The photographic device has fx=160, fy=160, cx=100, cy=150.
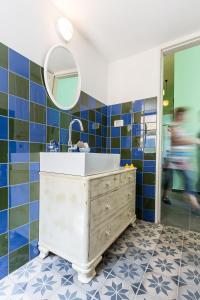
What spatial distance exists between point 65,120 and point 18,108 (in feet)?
1.59

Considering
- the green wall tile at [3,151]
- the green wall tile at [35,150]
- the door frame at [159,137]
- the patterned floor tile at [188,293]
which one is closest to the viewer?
the patterned floor tile at [188,293]

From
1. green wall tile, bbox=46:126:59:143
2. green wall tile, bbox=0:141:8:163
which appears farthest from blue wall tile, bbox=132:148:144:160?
green wall tile, bbox=0:141:8:163

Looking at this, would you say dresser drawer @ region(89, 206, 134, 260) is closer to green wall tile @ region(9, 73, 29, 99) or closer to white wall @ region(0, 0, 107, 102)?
green wall tile @ region(9, 73, 29, 99)

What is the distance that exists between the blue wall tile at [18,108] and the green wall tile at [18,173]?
347mm

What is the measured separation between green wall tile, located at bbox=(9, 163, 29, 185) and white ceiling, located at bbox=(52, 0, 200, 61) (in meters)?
1.43

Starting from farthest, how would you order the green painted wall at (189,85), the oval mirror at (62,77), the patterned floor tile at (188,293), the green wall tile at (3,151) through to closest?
1. the green painted wall at (189,85)
2. the oval mirror at (62,77)
3. the green wall tile at (3,151)
4. the patterned floor tile at (188,293)

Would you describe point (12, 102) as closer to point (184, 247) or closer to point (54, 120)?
point (54, 120)

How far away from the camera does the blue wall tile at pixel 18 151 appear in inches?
43.4

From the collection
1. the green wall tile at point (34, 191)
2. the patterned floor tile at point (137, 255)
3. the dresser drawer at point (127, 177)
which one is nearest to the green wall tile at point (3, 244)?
the green wall tile at point (34, 191)

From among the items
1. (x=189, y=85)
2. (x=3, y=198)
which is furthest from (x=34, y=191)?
(x=189, y=85)

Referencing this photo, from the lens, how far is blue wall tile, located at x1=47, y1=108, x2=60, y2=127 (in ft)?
4.55

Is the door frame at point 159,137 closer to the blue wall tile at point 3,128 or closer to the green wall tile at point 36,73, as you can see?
the green wall tile at point 36,73

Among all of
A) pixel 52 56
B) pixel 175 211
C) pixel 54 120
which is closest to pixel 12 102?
pixel 54 120

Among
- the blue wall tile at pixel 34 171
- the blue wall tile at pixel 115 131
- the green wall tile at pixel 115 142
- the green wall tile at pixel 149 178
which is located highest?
the blue wall tile at pixel 115 131
